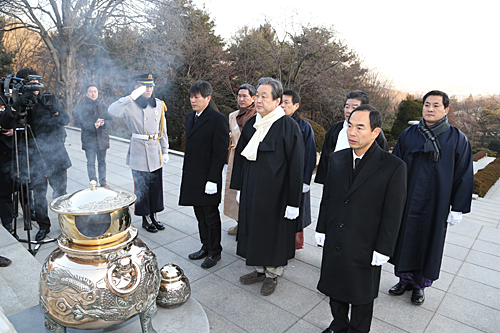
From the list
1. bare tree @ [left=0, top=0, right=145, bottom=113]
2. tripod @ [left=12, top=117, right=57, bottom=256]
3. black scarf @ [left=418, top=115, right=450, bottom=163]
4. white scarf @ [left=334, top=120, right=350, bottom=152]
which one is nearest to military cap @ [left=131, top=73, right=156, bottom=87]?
tripod @ [left=12, top=117, right=57, bottom=256]

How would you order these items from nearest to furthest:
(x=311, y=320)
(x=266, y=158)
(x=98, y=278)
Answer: (x=98, y=278) < (x=311, y=320) < (x=266, y=158)

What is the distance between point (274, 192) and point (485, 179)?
512 inches

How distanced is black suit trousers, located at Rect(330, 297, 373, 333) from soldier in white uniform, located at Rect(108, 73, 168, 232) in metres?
2.83

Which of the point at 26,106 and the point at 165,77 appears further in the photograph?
the point at 165,77

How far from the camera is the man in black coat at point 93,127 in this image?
6250 millimetres

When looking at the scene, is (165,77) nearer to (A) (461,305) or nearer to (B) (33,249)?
(B) (33,249)

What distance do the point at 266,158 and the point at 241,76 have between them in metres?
14.1

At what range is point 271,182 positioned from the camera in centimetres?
297

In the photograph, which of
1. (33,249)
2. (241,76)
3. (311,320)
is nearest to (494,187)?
(241,76)

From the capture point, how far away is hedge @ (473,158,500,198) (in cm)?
1055

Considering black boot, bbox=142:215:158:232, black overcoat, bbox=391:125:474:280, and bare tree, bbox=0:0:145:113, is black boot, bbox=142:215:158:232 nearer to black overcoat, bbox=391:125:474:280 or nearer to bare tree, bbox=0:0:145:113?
black overcoat, bbox=391:125:474:280

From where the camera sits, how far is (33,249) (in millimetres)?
3818

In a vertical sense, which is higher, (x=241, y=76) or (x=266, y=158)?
(x=241, y=76)

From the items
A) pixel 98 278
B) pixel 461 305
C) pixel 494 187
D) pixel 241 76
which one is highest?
pixel 241 76
